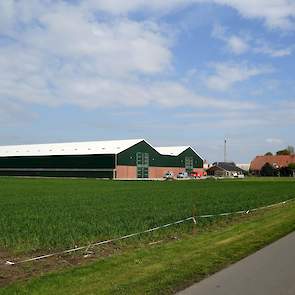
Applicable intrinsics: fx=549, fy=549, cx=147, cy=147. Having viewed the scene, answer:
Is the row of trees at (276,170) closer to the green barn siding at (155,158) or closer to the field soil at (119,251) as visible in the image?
the green barn siding at (155,158)

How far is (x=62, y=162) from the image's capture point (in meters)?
117

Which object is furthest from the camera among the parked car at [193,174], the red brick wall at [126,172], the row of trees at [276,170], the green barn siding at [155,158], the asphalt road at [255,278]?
the row of trees at [276,170]

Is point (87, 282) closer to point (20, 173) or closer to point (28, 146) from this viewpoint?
point (20, 173)

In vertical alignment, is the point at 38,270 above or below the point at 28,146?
below

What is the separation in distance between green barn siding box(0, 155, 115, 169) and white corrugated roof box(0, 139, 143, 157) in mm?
1070

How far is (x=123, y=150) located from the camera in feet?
362

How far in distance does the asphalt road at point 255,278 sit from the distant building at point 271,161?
15108 centimetres

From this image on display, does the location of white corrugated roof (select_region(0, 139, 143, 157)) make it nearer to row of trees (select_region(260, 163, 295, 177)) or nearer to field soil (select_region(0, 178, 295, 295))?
row of trees (select_region(260, 163, 295, 177))

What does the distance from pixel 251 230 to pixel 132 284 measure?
9.65 meters

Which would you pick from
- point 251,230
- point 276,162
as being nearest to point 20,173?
point 276,162

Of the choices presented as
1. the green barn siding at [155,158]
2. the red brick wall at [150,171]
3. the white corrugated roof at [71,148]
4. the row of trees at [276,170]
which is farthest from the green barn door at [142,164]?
the row of trees at [276,170]

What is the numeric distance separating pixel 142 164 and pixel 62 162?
55.8ft

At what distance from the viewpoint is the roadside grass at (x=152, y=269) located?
849 centimetres

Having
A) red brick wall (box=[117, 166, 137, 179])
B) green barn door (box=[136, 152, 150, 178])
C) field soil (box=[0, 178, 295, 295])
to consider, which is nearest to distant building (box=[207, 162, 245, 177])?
green barn door (box=[136, 152, 150, 178])
